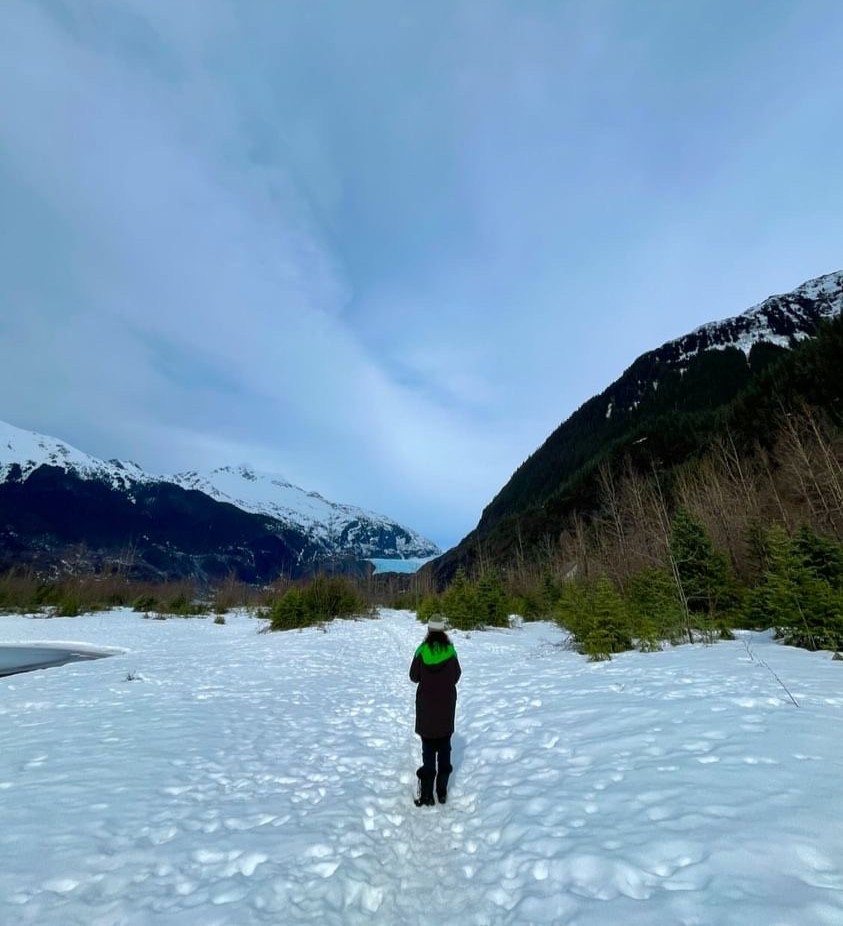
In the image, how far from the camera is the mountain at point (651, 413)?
72.9 m

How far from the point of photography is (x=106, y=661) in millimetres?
17047

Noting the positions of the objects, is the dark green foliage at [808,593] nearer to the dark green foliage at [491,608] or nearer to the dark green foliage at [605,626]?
Answer: the dark green foliage at [605,626]

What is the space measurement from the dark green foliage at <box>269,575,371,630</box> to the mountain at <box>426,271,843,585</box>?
128 ft

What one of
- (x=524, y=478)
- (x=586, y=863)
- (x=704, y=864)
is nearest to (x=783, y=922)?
(x=704, y=864)

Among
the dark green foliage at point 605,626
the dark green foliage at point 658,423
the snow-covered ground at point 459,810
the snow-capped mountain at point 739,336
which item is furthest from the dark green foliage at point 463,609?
the snow-capped mountain at point 739,336

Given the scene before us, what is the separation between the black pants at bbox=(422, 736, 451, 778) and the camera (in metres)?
5.16

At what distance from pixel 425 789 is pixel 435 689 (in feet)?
3.43

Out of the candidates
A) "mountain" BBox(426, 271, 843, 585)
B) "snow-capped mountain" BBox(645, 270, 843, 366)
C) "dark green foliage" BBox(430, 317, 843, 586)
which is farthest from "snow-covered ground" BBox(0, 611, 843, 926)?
"snow-capped mountain" BBox(645, 270, 843, 366)

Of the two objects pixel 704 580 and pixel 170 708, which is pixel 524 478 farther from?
pixel 170 708

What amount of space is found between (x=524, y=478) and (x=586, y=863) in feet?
393

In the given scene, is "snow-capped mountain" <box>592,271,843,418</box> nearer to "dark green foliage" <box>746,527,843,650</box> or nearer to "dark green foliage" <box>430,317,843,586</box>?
"dark green foliage" <box>430,317,843,586</box>

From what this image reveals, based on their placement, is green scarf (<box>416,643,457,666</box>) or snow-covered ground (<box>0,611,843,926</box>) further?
green scarf (<box>416,643,457,666</box>)

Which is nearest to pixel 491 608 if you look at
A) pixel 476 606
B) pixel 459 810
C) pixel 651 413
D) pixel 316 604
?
pixel 476 606

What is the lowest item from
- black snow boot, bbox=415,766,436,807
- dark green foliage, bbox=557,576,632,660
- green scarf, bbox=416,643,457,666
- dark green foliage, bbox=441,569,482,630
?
black snow boot, bbox=415,766,436,807
